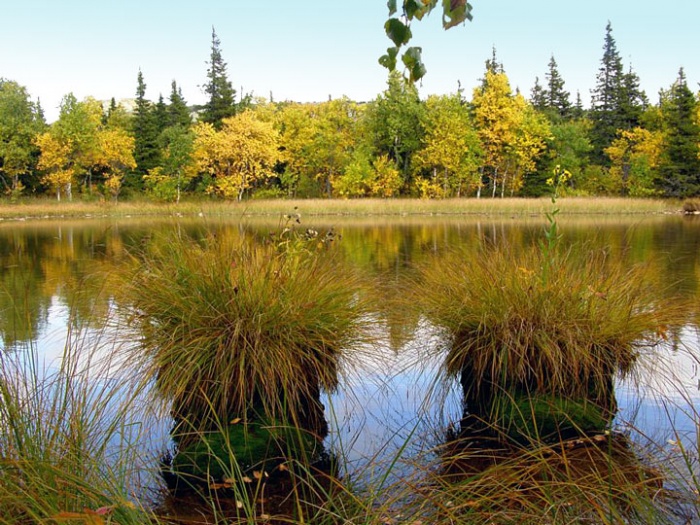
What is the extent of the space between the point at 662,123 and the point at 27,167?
139ft

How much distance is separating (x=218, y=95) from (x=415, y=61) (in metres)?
52.9

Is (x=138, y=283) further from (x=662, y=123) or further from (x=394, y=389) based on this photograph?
(x=662, y=123)

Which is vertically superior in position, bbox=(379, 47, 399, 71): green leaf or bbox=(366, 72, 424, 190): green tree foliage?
bbox=(366, 72, 424, 190): green tree foliage

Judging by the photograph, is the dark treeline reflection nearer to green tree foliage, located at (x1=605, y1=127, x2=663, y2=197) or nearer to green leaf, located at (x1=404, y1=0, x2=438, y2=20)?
green leaf, located at (x1=404, y1=0, x2=438, y2=20)

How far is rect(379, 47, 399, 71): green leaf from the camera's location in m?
1.96

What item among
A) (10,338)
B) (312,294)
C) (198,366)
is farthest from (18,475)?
(10,338)

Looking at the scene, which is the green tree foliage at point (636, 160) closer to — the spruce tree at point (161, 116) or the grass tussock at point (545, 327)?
the spruce tree at point (161, 116)

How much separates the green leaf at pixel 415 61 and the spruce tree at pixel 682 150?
39337 mm

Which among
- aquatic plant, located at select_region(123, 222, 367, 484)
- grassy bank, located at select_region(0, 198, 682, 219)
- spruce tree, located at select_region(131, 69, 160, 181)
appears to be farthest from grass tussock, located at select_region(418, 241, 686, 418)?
spruce tree, located at select_region(131, 69, 160, 181)

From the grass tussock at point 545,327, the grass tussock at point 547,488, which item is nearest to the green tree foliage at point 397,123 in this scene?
the grass tussock at point 545,327

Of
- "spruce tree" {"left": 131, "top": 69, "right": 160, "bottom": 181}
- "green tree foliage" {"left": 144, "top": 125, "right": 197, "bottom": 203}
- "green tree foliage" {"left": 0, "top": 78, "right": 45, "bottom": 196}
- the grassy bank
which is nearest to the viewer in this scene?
the grassy bank

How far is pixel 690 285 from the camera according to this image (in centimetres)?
792

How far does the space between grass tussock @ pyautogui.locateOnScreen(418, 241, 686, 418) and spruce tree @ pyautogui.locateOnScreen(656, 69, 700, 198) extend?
1456 inches

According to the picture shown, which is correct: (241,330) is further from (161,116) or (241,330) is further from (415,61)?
(161,116)
